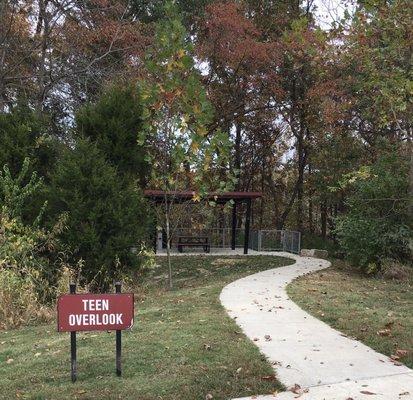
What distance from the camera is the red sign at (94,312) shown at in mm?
4637

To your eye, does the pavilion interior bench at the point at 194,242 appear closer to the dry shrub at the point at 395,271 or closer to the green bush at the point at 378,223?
the green bush at the point at 378,223

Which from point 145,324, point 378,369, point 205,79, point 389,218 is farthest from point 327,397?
point 205,79

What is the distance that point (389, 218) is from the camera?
47.6ft

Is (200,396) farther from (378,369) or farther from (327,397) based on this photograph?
(378,369)

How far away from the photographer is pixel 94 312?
4.69 meters

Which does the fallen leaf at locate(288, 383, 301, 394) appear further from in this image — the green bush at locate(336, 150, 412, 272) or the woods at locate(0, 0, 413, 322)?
the green bush at locate(336, 150, 412, 272)

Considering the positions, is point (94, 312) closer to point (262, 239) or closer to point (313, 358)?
point (313, 358)

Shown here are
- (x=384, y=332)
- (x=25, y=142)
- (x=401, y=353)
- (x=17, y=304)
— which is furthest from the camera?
(x=25, y=142)

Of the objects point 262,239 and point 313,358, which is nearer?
point 313,358

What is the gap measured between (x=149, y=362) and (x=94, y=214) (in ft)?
19.1

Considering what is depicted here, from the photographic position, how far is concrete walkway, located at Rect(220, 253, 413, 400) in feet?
15.0

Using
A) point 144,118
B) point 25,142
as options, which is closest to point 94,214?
point 144,118

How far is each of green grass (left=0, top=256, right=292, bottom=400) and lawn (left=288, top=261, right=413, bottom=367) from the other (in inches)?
59.6

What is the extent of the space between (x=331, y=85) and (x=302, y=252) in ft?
24.6
